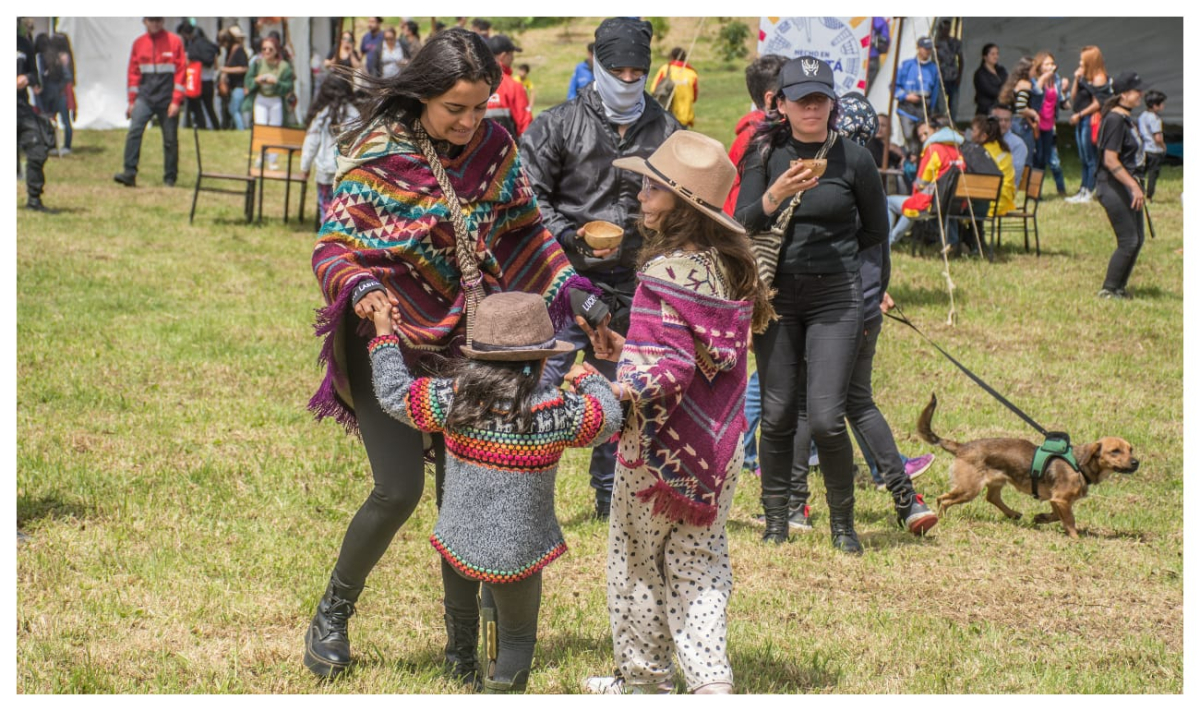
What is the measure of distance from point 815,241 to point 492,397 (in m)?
2.30

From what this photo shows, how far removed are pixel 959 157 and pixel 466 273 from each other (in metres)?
10.6

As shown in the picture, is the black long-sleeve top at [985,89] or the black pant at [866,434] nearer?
the black pant at [866,434]

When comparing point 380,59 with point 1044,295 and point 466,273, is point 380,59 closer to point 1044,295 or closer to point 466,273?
point 1044,295

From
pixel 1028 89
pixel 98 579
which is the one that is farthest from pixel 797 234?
pixel 1028 89

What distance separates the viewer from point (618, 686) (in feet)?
13.0

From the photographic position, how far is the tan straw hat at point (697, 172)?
349 cm

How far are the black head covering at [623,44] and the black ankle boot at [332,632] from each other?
8.76 ft

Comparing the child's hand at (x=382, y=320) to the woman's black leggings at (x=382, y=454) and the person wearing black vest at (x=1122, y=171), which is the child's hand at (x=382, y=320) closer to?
the woman's black leggings at (x=382, y=454)

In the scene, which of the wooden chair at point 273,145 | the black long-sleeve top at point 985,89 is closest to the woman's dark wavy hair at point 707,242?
the wooden chair at point 273,145

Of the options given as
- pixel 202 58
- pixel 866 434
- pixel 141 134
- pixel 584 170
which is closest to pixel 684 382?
pixel 584 170

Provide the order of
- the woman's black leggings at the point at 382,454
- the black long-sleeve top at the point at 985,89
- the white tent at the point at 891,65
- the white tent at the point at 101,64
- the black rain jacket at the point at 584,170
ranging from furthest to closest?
1. the white tent at the point at 101,64
2. the black long-sleeve top at the point at 985,89
3. the white tent at the point at 891,65
4. the black rain jacket at the point at 584,170
5. the woman's black leggings at the point at 382,454

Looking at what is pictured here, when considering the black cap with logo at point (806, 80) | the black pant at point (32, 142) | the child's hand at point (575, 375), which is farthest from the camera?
the black pant at point (32, 142)

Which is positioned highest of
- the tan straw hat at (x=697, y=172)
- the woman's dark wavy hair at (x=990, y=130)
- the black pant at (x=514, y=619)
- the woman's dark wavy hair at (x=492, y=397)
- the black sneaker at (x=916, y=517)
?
the tan straw hat at (x=697, y=172)

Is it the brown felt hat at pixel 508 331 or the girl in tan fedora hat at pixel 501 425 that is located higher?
the brown felt hat at pixel 508 331
